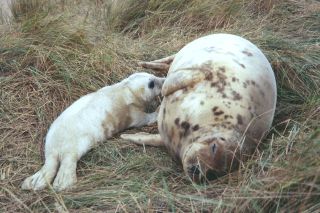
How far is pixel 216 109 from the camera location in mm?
3354

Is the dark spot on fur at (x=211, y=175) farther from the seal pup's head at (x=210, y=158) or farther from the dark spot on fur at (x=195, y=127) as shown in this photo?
the dark spot on fur at (x=195, y=127)

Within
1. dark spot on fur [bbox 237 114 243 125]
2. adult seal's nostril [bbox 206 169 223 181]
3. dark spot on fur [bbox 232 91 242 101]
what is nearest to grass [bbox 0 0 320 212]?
adult seal's nostril [bbox 206 169 223 181]

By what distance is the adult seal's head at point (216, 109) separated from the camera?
3189 millimetres

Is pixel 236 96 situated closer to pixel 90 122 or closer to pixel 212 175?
pixel 212 175

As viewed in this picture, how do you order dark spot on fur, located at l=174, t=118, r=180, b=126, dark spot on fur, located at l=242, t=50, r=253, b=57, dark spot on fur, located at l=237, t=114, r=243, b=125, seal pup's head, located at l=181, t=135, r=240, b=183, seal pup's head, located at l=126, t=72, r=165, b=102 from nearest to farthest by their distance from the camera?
1. seal pup's head, located at l=181, t=135, r=240, b=183
2. dark spot on fur, located at l=237, t=114, r=243, b=125
3. dark spot on fur, located at l=174, t=118, r=180, b=126
4. dark spot on fur, located at l=242, t=50, r=253, b=57
5. seal pup's head, located at l=126, t=72, r=165, b=102

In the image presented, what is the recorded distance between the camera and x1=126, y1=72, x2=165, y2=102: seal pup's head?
439cm

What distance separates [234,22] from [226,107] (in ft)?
8.07

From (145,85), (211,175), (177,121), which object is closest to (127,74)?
(145,85)

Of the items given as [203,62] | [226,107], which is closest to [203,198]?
[226,107]

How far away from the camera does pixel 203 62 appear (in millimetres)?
3732

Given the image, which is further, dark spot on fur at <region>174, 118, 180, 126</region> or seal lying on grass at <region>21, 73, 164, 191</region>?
seal lying on grass at <region>21, 73, 164, 191</region>

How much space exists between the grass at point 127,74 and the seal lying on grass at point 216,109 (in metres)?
0.10

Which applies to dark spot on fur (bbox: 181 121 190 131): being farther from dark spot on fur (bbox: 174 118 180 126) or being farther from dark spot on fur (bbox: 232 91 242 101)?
dark spot on fur (bbox: 232 91 242 101)

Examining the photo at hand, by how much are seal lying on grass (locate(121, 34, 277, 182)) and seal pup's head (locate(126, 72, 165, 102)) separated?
57 centimetres
